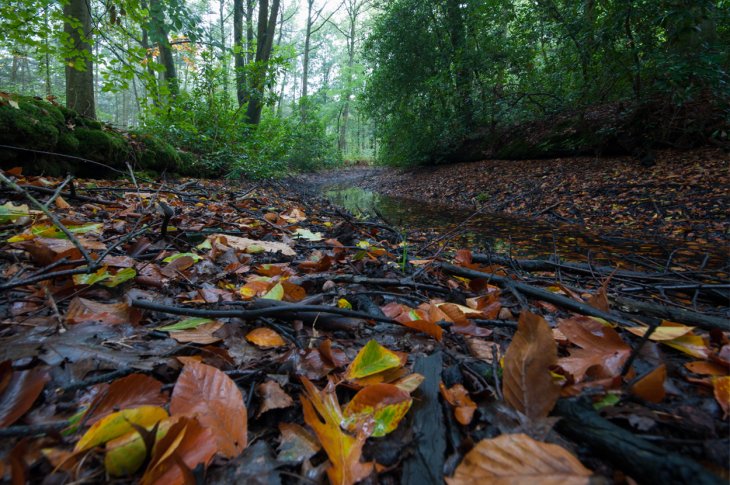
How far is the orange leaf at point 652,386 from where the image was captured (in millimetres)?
649

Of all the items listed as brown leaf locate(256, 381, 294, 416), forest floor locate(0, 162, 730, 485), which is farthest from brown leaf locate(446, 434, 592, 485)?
brown leaf locate(256, 381, 294, 416)

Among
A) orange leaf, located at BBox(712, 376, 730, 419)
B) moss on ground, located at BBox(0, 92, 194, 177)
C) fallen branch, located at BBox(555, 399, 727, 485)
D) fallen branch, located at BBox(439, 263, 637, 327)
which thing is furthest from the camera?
moss on ground, located at BBox(0, 92, 194, 177)

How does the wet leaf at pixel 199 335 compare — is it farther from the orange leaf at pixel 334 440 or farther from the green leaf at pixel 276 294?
the orange leaf at pixel 334 440

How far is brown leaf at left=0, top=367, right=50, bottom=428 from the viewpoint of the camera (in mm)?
594

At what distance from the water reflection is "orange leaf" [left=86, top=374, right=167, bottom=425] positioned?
200cm

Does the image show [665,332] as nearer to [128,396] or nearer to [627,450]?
[627,450]

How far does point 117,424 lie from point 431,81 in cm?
1099

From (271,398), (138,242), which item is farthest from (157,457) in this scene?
(138,242)

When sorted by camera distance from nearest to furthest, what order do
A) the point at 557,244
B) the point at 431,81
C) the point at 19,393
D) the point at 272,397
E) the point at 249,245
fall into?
the point at 19,393 → the point at 272,397 → the point at 249,245 → the point at 557,244 → the point at 431,81

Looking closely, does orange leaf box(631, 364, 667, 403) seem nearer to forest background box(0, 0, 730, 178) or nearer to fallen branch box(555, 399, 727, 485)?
fallen branch box(555, 399, 727, 485)


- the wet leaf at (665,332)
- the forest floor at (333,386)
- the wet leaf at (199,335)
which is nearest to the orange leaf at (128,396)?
the forest floor at (333,386)

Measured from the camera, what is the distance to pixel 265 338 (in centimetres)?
98

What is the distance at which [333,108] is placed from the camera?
101ft

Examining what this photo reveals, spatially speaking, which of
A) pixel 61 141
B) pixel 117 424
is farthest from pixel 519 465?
pixel 61 141
